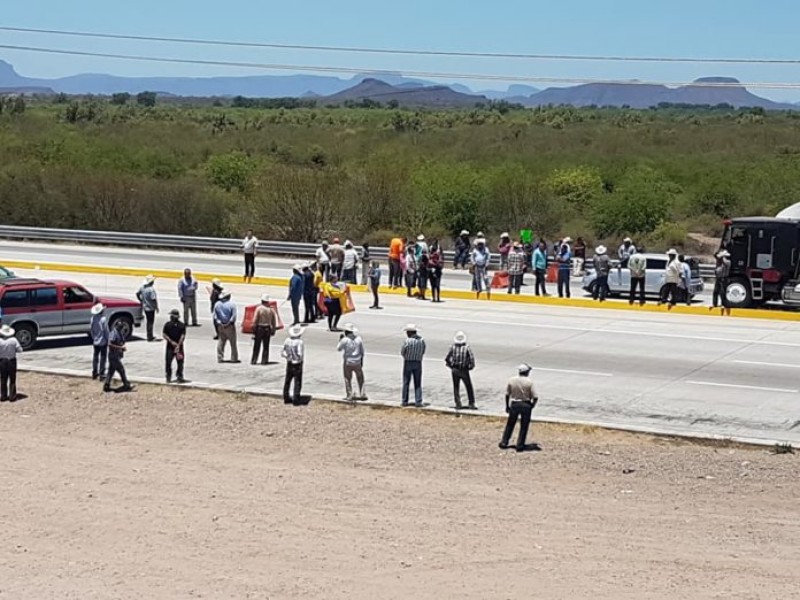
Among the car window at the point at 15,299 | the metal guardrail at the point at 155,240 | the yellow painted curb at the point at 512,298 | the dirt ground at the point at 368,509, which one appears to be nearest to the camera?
the dirt ground at the point at 368,509

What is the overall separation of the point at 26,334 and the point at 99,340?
377 cm

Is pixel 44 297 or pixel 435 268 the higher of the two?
pixel 435 268

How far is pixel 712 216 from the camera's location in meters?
52.4

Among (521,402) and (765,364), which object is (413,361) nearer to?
(521,402)

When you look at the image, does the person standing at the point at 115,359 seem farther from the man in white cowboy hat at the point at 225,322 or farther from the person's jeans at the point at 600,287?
the person's jeans at the point at 600,287

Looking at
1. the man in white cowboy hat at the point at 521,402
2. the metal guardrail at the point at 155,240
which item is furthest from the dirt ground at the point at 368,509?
the metal guardrail at the point at 155,240

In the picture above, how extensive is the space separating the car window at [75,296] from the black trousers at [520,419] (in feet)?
37.1

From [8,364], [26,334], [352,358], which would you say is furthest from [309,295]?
[8,364]

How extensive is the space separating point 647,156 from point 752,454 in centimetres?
6283

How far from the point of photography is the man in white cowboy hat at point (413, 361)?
19.9m

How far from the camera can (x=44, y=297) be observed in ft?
83.1

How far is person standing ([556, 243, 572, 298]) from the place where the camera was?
32531mm

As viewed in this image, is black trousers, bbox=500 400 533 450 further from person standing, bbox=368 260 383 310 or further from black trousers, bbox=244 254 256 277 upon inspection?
black trousers, bbox=244 254 256 277

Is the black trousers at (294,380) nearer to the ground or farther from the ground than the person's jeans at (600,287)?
nearer to the ground
